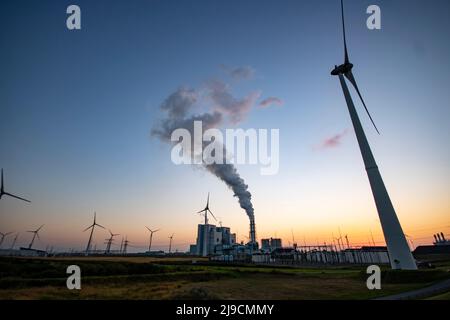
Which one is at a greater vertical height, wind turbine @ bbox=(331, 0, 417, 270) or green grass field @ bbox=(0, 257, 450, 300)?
wind turbine @ bbox=(331, 0, 417, 270)

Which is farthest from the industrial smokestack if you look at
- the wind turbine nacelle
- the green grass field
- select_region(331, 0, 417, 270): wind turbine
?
the wind turbine nacelle

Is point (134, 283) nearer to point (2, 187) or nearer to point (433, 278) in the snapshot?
point (433, 278)

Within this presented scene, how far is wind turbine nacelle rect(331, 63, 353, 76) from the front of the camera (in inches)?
1795

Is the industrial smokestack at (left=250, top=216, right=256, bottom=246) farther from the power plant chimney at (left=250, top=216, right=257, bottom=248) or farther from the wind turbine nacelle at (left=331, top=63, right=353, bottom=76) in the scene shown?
the wind turbine nacelle at (left=331, top=63, right=353, bottom=76)

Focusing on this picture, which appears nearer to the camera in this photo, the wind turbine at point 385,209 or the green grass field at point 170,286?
the green grass field at point 170,286

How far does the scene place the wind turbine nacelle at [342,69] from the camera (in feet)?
A: 150

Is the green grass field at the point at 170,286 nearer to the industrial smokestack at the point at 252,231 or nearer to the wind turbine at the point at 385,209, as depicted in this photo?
the wind turbine at the point at 385,209

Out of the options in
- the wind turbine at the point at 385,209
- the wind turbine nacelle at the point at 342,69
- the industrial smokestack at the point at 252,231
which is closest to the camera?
the wind turbine at the point at 385,209

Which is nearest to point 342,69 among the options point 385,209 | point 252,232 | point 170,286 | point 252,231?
point 385,209

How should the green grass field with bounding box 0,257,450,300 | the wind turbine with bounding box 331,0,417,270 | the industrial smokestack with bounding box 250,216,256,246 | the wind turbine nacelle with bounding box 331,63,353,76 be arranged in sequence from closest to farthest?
the green grass field with bounding box 0,257,450,300 < the wind turbine with bounding box 331,0,417,270 < the wind turbine nacelle with bounding box 331,63,353,76 < the industrial smokestack with bounding box 250,216,256,246

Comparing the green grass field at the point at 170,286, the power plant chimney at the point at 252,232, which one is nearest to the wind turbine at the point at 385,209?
the green grass field at the point at 170,286

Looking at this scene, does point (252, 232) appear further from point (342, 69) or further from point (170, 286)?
point (342, 69)

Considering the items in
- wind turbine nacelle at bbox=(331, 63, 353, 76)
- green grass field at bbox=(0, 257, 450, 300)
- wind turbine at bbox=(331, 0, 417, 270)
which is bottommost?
green grass field at bbox=(0, 257, 450, 300)
